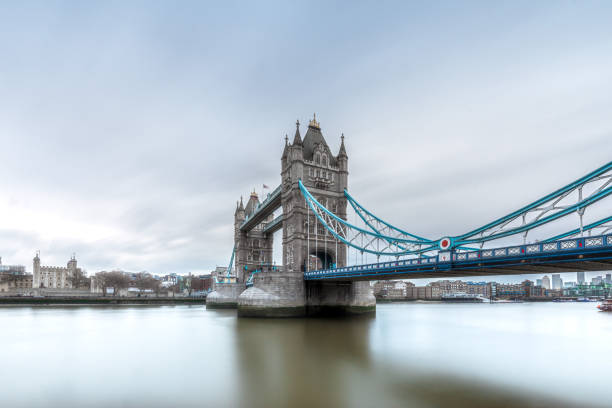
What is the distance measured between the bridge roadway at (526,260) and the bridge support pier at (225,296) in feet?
109

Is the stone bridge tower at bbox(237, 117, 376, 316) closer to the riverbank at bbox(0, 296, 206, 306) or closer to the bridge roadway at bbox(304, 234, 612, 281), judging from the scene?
the bridge roadway at bbox(304, 234, 612, 281)

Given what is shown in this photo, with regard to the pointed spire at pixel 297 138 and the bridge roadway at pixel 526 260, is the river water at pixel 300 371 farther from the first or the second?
the pointed spire at pixel 297 138

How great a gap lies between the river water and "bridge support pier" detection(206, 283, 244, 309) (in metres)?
29.9

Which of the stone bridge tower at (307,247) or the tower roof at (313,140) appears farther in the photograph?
the tower roof at (313,140)

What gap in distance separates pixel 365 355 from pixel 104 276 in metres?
77.5

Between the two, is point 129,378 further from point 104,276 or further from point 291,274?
point 104,276

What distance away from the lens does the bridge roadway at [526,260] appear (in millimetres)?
11961

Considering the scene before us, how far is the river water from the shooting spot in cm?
890

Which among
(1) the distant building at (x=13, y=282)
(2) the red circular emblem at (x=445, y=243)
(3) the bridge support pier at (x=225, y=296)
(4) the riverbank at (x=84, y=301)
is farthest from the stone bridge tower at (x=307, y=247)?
(1) the distant building at (x=13, y=282)

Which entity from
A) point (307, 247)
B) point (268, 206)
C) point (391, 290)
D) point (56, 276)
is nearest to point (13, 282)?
point (56, 276)

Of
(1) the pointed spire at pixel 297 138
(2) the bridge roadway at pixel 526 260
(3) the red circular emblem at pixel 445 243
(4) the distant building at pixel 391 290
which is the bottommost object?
(4) the distant building at pixel 391 290

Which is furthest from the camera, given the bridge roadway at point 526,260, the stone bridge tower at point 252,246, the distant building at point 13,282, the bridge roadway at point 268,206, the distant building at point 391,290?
the distant building at point 391,290

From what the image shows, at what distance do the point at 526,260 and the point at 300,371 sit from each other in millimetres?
10071

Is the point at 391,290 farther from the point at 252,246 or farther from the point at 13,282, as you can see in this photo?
the point at 13,282
